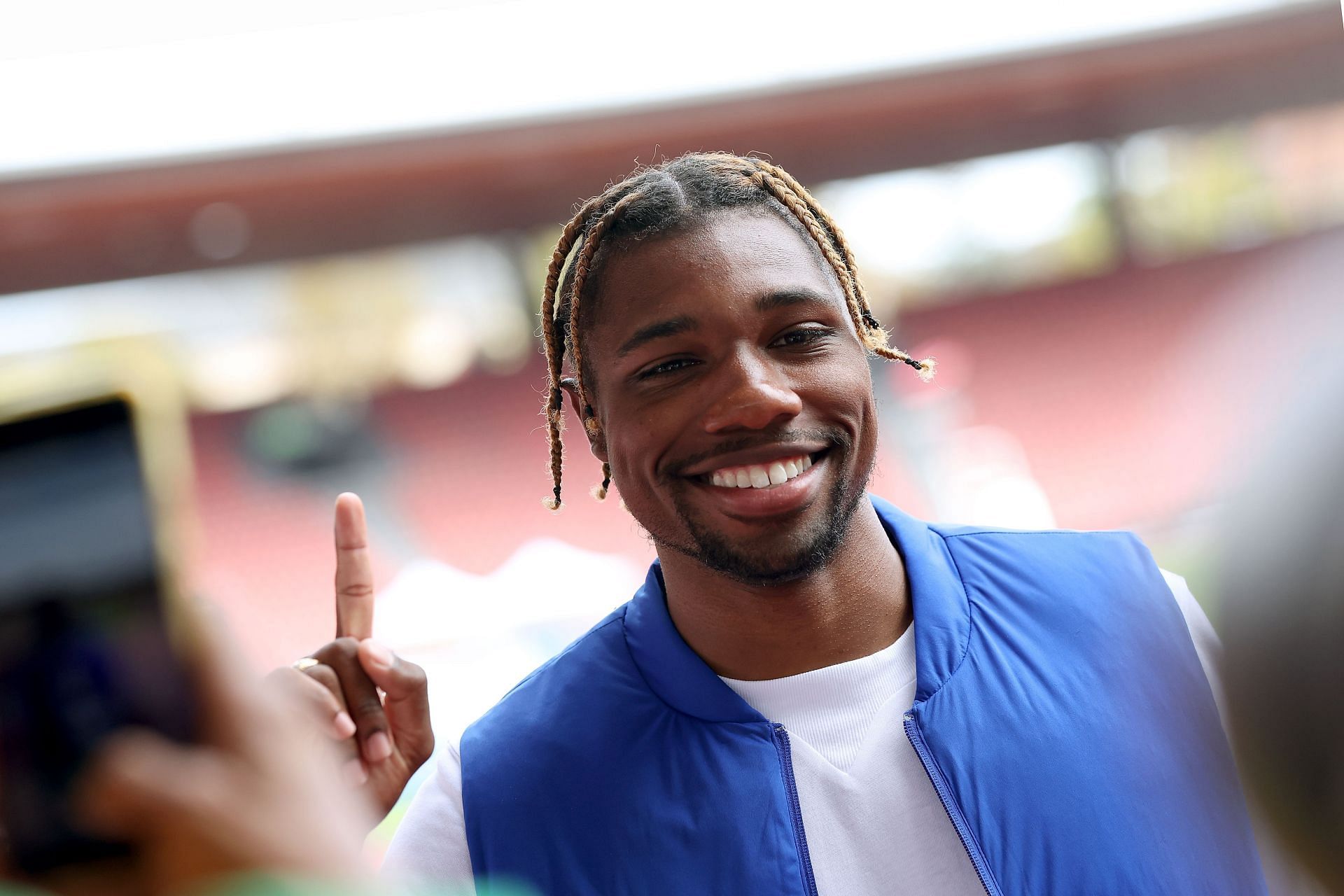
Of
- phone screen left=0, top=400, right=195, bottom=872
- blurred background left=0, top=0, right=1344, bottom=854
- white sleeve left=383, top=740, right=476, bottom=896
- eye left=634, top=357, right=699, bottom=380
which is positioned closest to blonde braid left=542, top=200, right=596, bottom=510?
eye left=634, top=357, right=699, bottom=380

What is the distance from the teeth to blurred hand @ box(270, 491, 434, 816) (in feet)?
1.45

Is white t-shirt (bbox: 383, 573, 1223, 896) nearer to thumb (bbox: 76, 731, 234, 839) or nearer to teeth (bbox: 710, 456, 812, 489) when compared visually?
teeth (bbox: 710, 456, 812, 489)

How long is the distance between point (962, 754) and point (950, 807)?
0.07 metres

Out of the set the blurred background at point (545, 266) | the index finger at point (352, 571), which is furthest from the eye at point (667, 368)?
the blurred background at point (545, 266)

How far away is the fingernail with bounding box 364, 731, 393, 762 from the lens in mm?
1277

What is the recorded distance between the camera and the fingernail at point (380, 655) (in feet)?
4.23

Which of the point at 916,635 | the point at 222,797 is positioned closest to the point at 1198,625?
the point at 916,635

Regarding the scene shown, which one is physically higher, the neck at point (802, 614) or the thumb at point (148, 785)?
the thumb at point (148, 785)

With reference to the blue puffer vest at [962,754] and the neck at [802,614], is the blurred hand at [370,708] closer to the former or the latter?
the blue puffer vest at [962,754]

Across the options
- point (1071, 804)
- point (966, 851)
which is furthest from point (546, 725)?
point (1071, 804)

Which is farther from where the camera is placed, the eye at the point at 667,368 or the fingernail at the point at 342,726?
the eye at the point at 667,368

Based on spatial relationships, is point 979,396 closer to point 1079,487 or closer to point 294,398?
point 1079,487

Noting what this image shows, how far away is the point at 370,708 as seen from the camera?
1.30 metres

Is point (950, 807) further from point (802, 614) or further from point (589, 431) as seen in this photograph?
point (589, 431)
